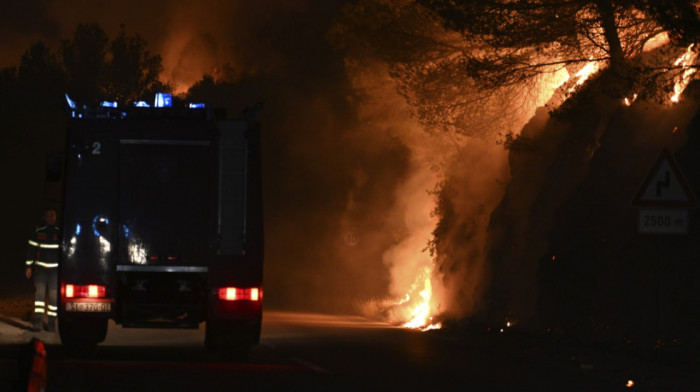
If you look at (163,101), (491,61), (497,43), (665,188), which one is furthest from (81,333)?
(491,61)

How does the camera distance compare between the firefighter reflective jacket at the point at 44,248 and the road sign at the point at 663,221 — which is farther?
the firefighter reflective jacket at the point at 44,248

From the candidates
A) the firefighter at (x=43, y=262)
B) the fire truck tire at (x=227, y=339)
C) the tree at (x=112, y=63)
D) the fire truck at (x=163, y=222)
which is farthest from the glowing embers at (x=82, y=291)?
the tree at (x=112, y=63)

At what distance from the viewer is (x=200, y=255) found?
610 inches

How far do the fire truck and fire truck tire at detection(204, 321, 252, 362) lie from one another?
0.02 meters

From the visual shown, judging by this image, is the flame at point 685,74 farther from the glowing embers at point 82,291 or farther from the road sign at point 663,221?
the glowing embers at point 82,291

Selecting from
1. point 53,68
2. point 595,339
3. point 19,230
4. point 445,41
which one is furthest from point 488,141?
point 53,68

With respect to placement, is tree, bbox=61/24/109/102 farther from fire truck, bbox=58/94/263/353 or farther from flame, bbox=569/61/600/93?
fire truck, bbox=58/94/263/353

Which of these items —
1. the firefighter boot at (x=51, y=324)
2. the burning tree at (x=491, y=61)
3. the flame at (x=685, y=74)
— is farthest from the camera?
the flame at (x=685, y=74)

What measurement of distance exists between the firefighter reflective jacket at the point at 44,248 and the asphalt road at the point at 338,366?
1140mm

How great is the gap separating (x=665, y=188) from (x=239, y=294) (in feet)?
18.5

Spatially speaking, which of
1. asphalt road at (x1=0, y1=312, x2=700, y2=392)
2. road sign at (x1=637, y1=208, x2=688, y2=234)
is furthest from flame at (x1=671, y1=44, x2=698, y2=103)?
road sign at (x1=637, y1=208, x2=688, y2=234)

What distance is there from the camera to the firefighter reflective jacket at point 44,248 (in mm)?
19719

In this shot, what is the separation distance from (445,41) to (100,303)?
13908 mm

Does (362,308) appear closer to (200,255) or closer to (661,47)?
(661,47)
